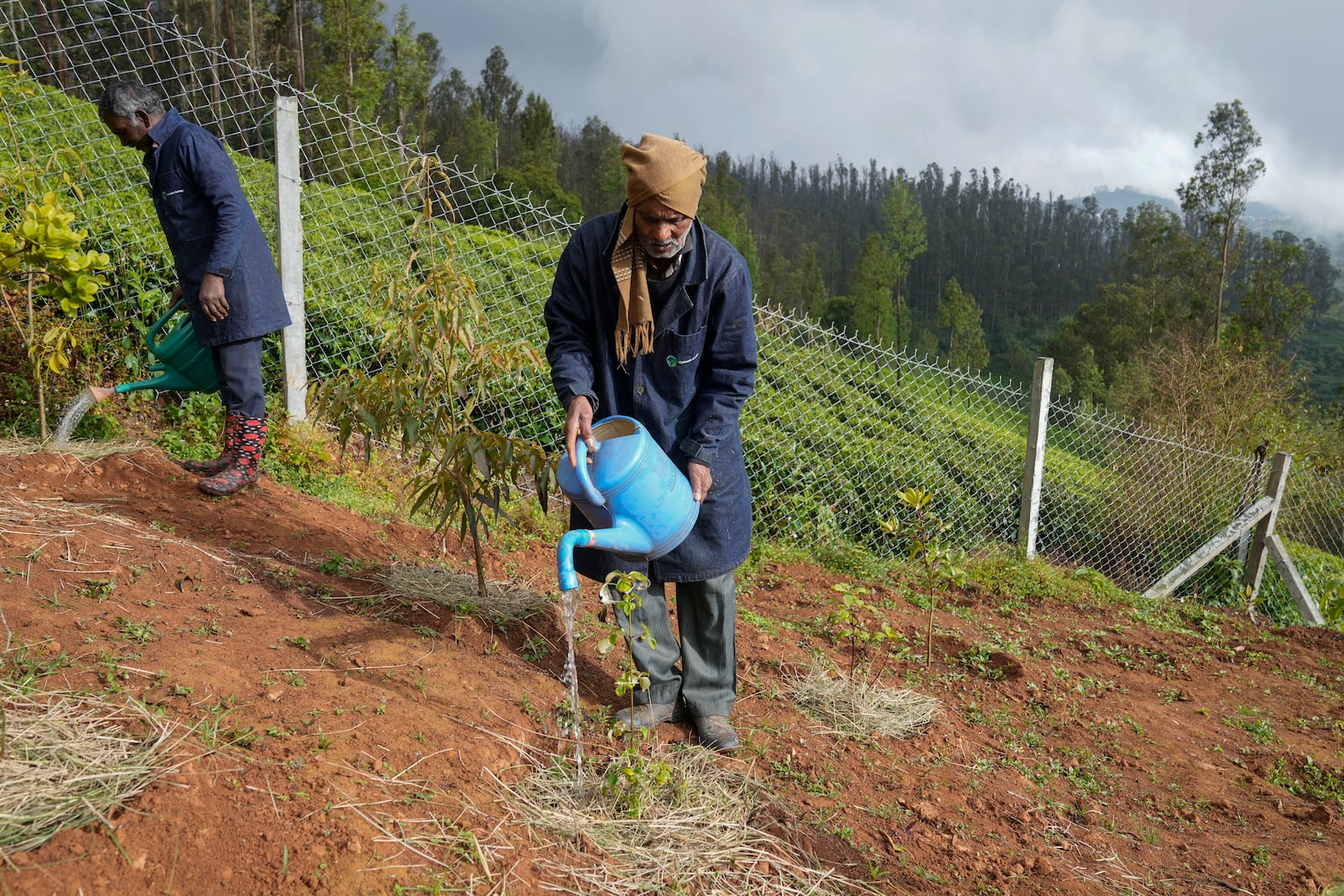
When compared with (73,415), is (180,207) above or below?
above

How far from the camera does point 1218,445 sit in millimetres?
9367

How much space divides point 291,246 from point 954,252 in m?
63.3

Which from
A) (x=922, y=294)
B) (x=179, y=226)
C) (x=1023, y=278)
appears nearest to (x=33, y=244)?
(x=179, y=226)

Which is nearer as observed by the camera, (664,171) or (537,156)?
(664,171)

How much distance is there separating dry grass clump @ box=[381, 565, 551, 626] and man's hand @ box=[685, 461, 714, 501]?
88 cm

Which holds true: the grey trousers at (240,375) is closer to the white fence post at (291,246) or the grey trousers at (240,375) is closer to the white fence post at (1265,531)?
the white fence post at (291,246)

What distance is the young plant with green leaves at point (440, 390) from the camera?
2623 mm

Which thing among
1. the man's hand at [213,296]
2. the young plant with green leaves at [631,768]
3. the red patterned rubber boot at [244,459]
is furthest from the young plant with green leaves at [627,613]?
the man's hand at [213,296]

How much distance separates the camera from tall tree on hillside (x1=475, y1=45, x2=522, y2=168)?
135 ft

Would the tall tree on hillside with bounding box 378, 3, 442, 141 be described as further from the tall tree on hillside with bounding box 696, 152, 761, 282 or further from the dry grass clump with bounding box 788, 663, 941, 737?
the dry grass clump with bounding box 788, 663, 941, 737

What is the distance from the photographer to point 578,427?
7.10 ft

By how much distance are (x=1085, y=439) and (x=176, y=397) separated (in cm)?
550

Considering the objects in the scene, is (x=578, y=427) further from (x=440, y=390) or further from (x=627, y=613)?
(x=440, y=390)

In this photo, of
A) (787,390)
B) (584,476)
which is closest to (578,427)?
(584,476)
